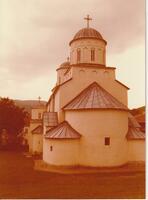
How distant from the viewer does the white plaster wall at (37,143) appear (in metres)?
24.0

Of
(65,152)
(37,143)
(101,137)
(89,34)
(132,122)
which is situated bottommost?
(37,143)

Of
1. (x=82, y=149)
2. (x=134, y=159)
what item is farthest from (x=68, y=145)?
(x=134, y=159)

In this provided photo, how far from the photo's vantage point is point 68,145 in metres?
15.9

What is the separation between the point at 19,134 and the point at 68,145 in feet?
35.4

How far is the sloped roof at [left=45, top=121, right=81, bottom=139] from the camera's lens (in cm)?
1598

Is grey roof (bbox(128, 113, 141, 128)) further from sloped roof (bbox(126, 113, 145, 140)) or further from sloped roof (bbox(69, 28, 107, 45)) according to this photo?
sloped roof (bbox(69, 28, 107, 45))

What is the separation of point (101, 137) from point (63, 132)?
2024 mm

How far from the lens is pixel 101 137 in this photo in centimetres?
1580

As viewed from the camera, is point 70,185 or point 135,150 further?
point 135,150

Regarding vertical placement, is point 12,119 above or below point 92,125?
above

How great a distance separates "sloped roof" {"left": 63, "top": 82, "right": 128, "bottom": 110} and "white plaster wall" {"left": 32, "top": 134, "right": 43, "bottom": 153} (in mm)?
7721

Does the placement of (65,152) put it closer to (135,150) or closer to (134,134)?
(135,150)

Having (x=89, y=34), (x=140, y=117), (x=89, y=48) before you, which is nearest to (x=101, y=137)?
(x=140, y=117)

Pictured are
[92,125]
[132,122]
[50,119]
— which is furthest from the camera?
[50,119]
